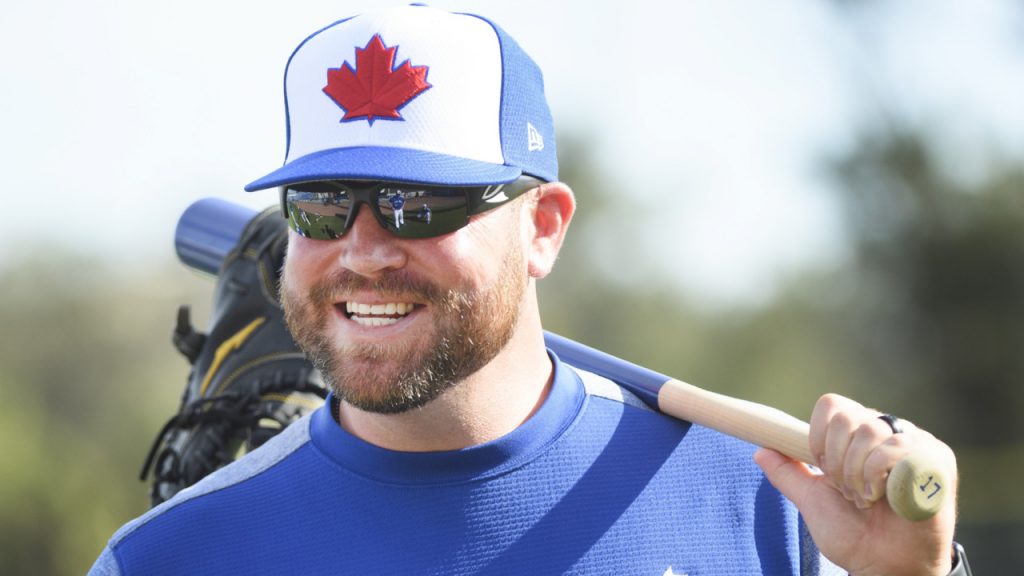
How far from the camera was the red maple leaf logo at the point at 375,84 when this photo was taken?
2564 millimetres

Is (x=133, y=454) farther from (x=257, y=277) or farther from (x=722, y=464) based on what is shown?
(x=722, y=464)

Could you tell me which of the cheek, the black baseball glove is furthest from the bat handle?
the black baseball glove

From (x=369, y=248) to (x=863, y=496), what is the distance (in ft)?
3.23

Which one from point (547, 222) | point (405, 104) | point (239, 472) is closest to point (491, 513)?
point (239, 472)

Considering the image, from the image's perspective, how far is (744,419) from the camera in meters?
2.55

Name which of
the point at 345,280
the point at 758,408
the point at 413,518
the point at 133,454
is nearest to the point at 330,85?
the point at 345,280

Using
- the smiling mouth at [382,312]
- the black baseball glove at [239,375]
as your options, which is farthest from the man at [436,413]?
→ the black baseball glove at [239,375]

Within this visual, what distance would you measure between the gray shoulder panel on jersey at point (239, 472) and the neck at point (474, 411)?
0.39 feet

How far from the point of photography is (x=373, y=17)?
265cm

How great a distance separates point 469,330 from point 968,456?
1753 centimetres

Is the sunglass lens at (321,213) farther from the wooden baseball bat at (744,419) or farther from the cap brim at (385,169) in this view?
the wooden baseball bat at (744,419)

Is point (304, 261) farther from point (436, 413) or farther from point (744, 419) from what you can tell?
point (744, 419)

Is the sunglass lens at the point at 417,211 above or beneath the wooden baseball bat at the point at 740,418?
above

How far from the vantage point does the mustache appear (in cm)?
247
